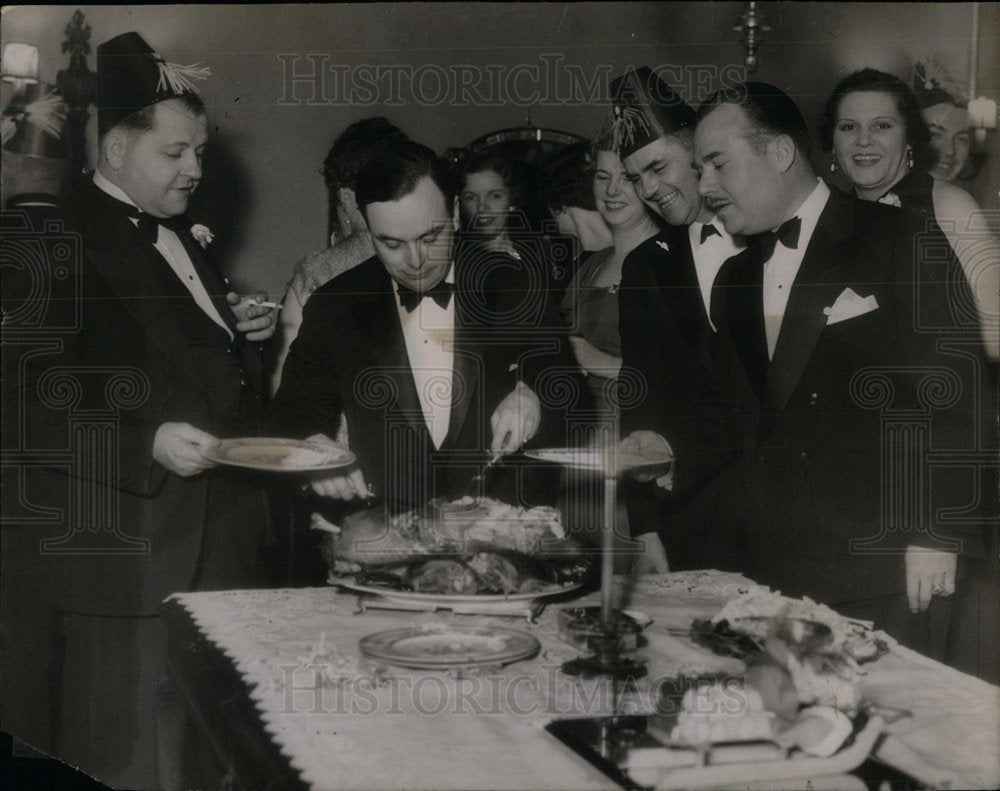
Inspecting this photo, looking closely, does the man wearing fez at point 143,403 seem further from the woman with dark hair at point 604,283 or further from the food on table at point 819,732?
the food on table at point 819,732

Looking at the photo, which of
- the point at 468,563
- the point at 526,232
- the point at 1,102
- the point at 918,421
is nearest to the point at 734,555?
the point at 918,421

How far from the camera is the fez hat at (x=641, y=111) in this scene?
2.94 metres

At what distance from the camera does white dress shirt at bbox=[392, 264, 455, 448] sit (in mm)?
3014

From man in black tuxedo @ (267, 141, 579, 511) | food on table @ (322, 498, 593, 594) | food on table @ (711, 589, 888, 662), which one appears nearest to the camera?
food on table @ (711, 589, 888, 662)

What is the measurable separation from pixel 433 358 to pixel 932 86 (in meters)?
1.48

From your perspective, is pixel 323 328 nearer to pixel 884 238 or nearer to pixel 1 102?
pixel 1 102

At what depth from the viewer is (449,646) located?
7.44 feet

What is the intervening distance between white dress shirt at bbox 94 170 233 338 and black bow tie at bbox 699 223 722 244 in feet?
4.24

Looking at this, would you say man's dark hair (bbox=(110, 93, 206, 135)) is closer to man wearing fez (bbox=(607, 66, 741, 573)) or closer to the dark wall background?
the dark wall background

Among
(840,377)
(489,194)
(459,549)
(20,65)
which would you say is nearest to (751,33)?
(489,194)

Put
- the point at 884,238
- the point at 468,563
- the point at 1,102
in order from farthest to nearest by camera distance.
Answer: the point at 1,102 → the point at 884,238 → the point at 468,563

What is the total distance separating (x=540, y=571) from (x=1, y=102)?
1.96 metres

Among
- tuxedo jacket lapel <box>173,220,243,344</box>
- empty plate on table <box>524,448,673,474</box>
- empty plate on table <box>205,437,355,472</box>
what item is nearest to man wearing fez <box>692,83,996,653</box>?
empty plate on table <box>524,448,673,474</box>

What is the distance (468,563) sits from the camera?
2.55m
